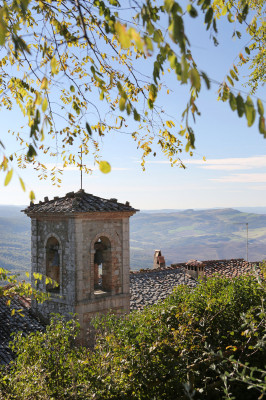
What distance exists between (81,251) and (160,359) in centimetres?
780

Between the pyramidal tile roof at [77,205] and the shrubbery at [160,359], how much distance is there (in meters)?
6.52

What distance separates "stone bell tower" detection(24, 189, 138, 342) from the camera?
12.3 meters

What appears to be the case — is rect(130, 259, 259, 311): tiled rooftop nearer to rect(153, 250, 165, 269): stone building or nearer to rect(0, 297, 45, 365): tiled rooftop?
rect(153, 250, 165, 269): stone building

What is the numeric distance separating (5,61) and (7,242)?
157m

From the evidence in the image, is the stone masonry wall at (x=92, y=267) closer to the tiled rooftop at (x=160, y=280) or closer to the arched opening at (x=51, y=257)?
the arched opening at (x=51, y=257)

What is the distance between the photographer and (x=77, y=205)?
12320mm

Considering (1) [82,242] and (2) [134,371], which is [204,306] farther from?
(1) [82,242]

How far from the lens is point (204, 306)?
592 cm

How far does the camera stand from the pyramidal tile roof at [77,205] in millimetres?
12336

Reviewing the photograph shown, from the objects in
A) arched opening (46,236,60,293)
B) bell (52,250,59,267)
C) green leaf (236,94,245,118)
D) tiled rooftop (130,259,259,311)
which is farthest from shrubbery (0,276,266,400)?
tiled rooftop (130,259,259,311)

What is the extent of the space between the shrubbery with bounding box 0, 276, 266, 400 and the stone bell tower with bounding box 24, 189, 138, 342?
20.6ft

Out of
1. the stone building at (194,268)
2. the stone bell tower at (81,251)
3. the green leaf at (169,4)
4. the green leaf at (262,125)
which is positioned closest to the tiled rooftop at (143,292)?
the stone building at (194,268)

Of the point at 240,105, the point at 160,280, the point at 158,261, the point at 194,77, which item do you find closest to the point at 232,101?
the point at 240,105

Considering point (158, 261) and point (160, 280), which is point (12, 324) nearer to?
point (160, 280)
